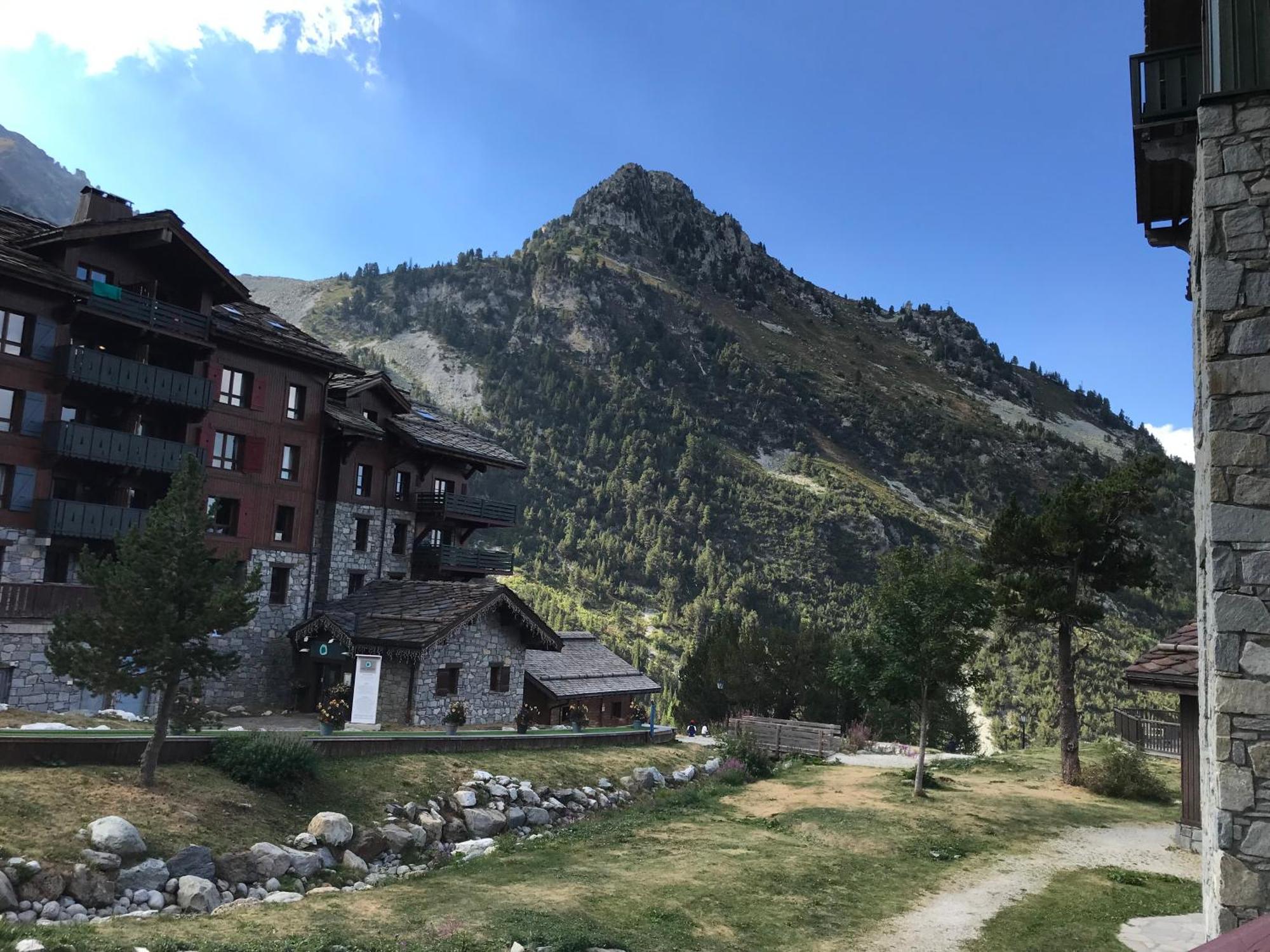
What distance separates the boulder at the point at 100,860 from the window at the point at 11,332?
21569mm

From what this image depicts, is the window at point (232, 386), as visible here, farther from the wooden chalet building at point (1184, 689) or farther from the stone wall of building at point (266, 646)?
the wooden chalet building at point (1184, 689)

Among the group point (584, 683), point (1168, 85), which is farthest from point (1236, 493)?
point (584, 683)

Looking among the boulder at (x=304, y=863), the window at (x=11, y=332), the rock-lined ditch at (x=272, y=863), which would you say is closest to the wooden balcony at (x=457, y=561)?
the window at (x=11, y=332)

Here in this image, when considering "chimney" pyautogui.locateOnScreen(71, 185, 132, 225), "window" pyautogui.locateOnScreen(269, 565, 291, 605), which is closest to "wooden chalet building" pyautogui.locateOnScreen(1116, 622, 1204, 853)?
"window" pyautogui.locateOnScreen(269, 565, 291, 605)

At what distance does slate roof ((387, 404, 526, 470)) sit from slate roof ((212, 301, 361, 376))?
408 centimetres

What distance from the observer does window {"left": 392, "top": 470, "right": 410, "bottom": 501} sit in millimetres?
42031

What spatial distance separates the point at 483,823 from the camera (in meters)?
20.7

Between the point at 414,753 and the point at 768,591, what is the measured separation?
107 metres

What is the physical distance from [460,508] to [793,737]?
20.0m

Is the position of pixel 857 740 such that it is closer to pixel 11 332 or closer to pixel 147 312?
pixel 147 312

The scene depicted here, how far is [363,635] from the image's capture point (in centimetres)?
3353

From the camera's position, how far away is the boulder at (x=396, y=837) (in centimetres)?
1816

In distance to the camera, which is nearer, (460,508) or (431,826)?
(431,826)

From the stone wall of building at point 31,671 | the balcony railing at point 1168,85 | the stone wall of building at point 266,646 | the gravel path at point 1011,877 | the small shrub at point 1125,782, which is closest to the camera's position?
the balcony railing at point 1168,85
